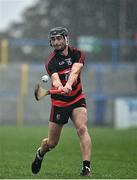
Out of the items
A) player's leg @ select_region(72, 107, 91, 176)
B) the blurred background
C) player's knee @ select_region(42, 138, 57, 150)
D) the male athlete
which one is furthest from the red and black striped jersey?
the blurred background

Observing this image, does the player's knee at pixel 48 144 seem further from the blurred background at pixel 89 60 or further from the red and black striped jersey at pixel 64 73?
the blurred background at pixel 89 60

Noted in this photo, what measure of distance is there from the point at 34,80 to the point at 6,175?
22406 millimetres

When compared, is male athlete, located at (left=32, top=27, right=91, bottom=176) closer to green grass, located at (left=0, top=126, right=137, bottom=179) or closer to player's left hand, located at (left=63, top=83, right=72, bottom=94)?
player's left hand, located at (left=63, top=83, right=72, bottom=94)

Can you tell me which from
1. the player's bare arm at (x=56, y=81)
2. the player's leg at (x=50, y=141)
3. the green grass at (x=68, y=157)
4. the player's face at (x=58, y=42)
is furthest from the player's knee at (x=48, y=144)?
the player's face at (x=58, y=42)

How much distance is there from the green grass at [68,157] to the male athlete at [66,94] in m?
0.54

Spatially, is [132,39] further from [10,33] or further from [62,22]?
[10,33]

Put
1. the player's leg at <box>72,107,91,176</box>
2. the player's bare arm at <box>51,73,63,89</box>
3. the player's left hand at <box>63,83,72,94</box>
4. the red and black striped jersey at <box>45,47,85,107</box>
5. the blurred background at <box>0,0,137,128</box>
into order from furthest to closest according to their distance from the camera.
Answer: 1. the blurred background at <box>0,0,137,128</box>
2. the red and black striped jersey at <box>45,47,85,107</box>
3. the player's leg at <box>72,107,91,176</box>
4. the player's bare arm at <box>51,73,63,89</box>
5. the player's left hand at <box>63,83,72,94</box>

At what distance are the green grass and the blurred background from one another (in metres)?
8.79

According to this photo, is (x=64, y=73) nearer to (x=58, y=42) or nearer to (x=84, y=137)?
(x=58, y=42)

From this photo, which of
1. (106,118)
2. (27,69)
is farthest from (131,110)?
(27,69)

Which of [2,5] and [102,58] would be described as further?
[2,5]

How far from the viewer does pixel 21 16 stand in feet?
121

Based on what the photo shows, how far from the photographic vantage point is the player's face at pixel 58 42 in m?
11.6

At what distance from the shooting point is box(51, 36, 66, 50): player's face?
1164 centimetres
